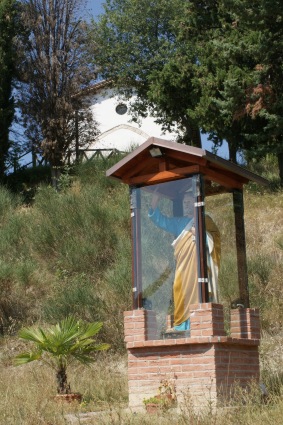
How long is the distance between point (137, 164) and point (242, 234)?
179 cm

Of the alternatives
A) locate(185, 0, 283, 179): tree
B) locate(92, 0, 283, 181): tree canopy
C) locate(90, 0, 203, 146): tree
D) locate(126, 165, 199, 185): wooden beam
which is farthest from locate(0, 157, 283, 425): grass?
locate(90, 0, 203, 146): tree

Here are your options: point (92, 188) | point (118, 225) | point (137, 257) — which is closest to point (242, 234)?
point (137, 257)

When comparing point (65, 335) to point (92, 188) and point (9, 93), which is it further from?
point (9, 93)

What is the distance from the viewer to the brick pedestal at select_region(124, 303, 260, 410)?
919 cm

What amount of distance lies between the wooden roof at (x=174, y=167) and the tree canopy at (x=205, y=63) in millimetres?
9024

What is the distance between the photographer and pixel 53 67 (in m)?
28.7

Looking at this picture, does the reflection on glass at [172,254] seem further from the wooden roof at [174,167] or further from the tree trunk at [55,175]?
the tree trunk at [55,175]

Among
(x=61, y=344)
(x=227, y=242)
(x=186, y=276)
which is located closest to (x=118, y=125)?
(x=227, y=242)

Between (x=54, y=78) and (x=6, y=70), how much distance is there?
5.71 ft

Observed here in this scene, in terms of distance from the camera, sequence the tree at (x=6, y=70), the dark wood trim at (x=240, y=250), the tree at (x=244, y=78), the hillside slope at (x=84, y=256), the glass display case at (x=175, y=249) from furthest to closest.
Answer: the tree at (x=6, y=70)
the tree at (x=244, y=78)
the hillside slope at (x=84, y=256)
the dark wood trim at (x=240, y=250)
the glass display case at (x=175, y=249)

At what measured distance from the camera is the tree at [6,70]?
91.8ft

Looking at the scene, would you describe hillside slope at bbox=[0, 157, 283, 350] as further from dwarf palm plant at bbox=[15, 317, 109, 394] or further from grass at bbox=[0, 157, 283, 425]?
dwarf palm plant at bbox=[15, 317, 109, 394]

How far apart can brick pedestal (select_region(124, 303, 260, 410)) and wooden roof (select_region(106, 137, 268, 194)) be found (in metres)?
1.75

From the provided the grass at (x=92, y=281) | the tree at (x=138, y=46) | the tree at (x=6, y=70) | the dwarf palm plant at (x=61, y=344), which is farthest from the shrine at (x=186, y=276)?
the tree at (x=138, y=46)
